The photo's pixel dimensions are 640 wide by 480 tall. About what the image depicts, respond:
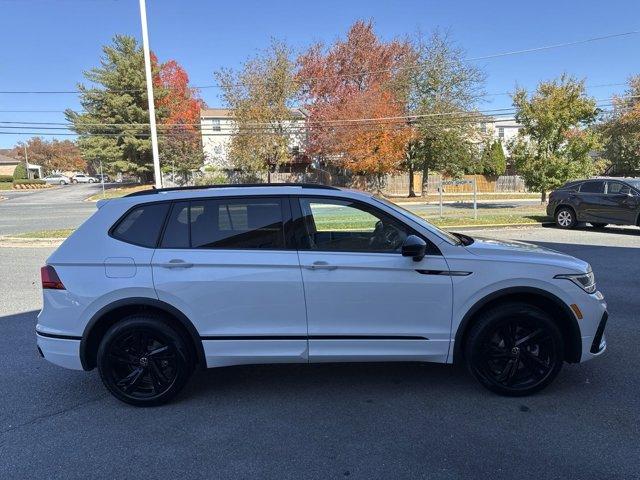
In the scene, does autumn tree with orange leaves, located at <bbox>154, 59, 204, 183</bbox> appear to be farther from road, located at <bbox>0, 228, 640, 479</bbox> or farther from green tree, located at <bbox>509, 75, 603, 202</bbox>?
road, located at <bbox>0, 228, 640, 479</bbox>

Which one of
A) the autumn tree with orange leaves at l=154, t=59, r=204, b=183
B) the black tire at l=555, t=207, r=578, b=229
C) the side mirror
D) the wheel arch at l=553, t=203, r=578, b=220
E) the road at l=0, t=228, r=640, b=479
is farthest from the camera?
the autumn tree with orange leaves at l=154, t=59, r=204, b=183

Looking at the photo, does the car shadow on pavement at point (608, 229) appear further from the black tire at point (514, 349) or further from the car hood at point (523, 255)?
the black tire at point (514, 349)

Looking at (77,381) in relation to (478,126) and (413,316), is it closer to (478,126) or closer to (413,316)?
(413,316)

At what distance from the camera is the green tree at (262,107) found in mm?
39250

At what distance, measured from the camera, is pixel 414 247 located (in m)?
3.50

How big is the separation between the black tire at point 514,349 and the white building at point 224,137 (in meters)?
35.1

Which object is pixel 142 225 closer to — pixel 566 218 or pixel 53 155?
pixel 566 218

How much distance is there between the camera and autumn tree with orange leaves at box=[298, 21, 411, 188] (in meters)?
34.6

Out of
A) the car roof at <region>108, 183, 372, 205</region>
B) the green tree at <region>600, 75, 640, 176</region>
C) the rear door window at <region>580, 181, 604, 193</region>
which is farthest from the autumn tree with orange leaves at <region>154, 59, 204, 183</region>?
the car roof at <region>108, 183, 372, 205</region>

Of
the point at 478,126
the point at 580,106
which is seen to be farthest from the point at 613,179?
the point at 478,126

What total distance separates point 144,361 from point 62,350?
0.65 meters

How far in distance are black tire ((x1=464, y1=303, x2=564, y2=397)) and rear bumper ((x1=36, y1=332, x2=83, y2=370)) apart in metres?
3.10

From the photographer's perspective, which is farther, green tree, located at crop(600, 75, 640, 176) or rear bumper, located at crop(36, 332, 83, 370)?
green tree, located at crop(600, 75, 640, 176)

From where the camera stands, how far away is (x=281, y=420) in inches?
140
